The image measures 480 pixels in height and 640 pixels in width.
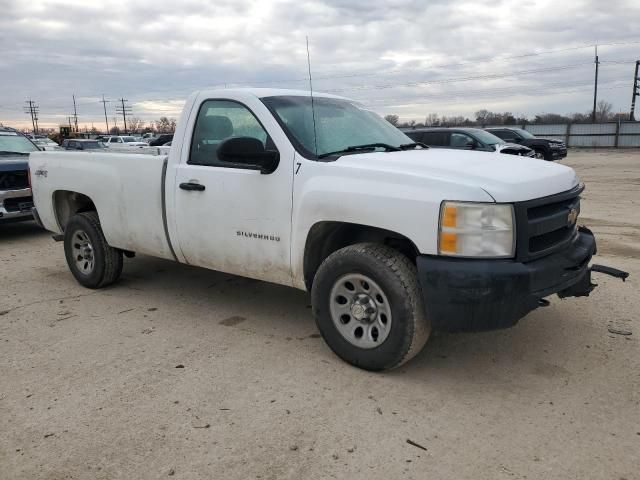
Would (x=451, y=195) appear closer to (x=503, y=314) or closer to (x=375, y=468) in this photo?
(x=503, y=314)

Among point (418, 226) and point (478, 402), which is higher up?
point (418, 226)

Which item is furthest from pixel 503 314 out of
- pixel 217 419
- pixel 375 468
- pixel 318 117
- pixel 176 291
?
pixel 176 291

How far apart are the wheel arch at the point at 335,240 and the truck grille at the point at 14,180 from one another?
265 inches

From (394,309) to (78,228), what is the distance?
3830 millimetres

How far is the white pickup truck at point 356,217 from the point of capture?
3182 millimetres

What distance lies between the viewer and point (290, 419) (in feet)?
10.3

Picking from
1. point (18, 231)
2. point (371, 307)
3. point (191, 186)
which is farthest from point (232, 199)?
point (18, 231)

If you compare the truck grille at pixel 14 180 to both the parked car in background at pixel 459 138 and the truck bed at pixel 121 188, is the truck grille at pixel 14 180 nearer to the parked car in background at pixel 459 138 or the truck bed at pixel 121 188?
the truck bed at pixel 121 188

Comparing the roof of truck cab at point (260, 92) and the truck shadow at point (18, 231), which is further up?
the roof of truck cab at point (260, 92)

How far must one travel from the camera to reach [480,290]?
3123mm

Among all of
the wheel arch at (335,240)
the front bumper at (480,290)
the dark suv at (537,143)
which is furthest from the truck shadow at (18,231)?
the dark suv at (537,143)

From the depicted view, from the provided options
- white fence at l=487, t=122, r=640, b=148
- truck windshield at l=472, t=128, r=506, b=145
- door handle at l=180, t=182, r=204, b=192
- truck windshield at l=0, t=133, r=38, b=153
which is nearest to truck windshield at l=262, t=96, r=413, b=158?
door handle at l=180, t=182, r=204, b=192

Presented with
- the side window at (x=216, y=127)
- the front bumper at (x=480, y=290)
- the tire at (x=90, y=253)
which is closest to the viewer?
the front bumper at (x=480, y=290)

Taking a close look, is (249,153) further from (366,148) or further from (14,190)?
(14,190)
